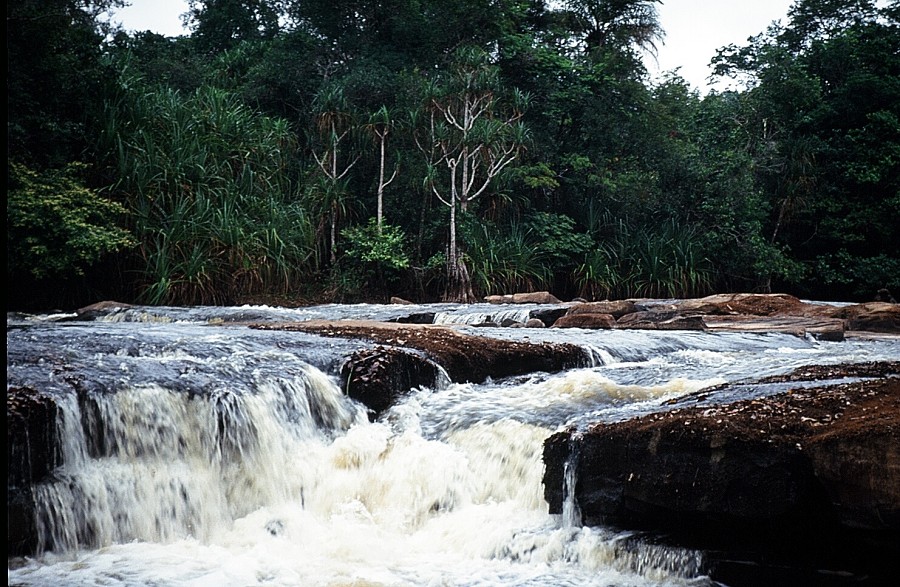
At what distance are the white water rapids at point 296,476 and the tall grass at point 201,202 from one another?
641 cm

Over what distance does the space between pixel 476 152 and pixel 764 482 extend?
1322 centimetres

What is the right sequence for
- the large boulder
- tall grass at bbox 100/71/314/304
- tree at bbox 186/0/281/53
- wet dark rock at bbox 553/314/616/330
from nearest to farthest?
1. wet dark rock at bbox 553/314/616/330
2. the large boulder
3. tall grass at bbox 100/71/314/304
4. tree at bbox 186/0/281/53

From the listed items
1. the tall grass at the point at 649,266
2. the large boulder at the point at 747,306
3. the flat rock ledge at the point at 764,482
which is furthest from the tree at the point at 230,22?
the flat rock ledge at the point at 764,482

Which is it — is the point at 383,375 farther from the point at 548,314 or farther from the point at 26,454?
the point at 548,314

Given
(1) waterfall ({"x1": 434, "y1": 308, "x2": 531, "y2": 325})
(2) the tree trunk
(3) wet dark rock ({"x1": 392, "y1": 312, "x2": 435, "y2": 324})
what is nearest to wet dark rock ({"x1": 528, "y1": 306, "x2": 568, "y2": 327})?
(1) waterfall ({"x1": 434, "y1": 308, "x2": 531, "y2": 325})

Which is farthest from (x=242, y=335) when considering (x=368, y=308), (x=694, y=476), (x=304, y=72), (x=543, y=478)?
(x=304, y=72)

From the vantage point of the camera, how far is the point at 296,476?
401 centimetres

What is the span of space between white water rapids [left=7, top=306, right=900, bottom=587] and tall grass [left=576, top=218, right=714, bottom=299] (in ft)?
38.2

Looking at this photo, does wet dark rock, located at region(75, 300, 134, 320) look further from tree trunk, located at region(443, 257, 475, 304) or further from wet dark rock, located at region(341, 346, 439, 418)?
tree trunk, located at region(443, 257, 475, 304)

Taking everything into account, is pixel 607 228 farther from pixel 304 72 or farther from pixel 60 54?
pixel 60 54

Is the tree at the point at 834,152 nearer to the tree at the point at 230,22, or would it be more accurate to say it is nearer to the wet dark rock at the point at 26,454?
the tree at the point at 230,22

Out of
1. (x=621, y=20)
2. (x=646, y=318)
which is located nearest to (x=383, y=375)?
(x=646, y=318)

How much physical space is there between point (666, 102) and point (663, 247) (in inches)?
168

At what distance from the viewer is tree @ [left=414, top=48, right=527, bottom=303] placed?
50.8ft
